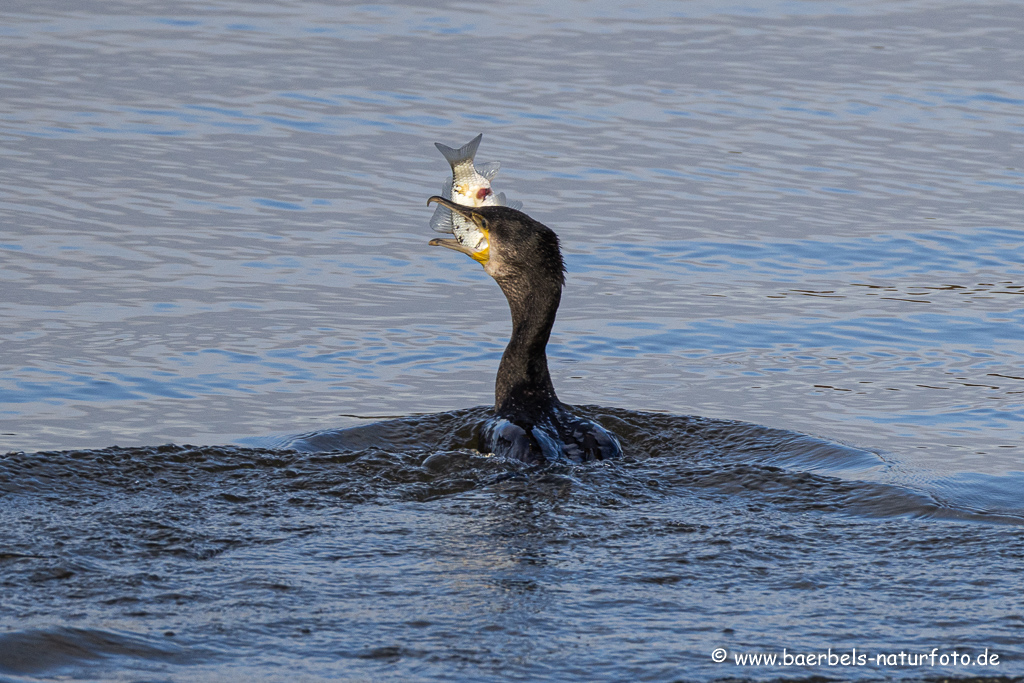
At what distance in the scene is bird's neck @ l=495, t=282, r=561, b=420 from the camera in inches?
266

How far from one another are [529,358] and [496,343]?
2.01 metres

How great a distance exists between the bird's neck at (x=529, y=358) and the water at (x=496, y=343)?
1.29 feet

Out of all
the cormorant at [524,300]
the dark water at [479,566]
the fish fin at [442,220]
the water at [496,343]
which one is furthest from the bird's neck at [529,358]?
the fish fin at [442,220]

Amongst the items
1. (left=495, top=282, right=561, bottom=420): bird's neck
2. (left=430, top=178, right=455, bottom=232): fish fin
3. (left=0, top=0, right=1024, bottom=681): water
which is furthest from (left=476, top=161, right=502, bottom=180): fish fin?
(left=0, top=0, right=1024, bottom=681): water

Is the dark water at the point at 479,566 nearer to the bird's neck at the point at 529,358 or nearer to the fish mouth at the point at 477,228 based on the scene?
the bird's neck at the point at 529,358

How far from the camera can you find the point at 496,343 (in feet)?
28.9

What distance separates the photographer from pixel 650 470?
20.2 ft

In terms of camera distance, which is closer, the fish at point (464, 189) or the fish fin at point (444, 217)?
the fish at point (464, 189)

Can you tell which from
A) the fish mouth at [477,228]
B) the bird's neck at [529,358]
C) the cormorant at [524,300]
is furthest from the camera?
the fish mouth at [477,228]

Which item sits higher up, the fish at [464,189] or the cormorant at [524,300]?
the fish at [464,189]

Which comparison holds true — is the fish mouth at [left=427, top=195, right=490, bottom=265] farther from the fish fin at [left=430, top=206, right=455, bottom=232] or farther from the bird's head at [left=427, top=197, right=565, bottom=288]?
the fish fin at [left=430, top=206, right=455, bottom=232]

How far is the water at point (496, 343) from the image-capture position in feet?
14.3

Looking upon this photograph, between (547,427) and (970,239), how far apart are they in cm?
564

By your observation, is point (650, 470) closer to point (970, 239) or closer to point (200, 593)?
point (200, 593)
